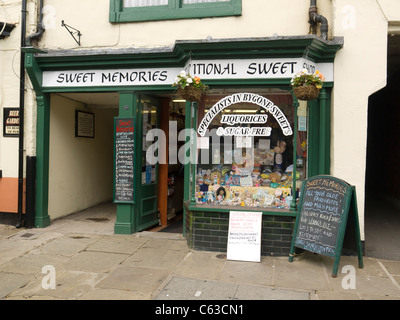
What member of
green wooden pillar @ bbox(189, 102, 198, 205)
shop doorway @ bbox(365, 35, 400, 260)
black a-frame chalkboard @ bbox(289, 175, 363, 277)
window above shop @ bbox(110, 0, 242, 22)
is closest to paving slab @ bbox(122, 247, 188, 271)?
green wooden pillar @ bbox(189, 102, 198, 205)

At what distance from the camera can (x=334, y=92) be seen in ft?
19.8

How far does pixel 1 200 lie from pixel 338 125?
6681 mm

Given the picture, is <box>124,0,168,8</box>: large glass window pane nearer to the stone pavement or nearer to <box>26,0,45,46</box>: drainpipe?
<box>26,0,45,46</box>: drainpipe

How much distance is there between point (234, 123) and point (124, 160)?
7.45 feet

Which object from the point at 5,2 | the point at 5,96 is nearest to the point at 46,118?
the point at 5,96

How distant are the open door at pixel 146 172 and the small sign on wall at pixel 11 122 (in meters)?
2.54

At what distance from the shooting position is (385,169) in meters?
11.4

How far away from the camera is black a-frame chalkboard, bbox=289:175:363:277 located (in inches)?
197

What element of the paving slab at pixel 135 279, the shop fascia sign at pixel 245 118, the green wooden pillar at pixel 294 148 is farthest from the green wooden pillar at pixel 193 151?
the green wooden pillar at pixel 294 148

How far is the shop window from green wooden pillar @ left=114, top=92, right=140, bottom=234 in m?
1.40

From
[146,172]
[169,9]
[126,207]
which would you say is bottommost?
[126,207]

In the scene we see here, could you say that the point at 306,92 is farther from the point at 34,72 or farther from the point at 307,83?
the point at 34,72

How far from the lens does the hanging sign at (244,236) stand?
5.62 metres

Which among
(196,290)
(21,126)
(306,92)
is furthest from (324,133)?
(21,126)
